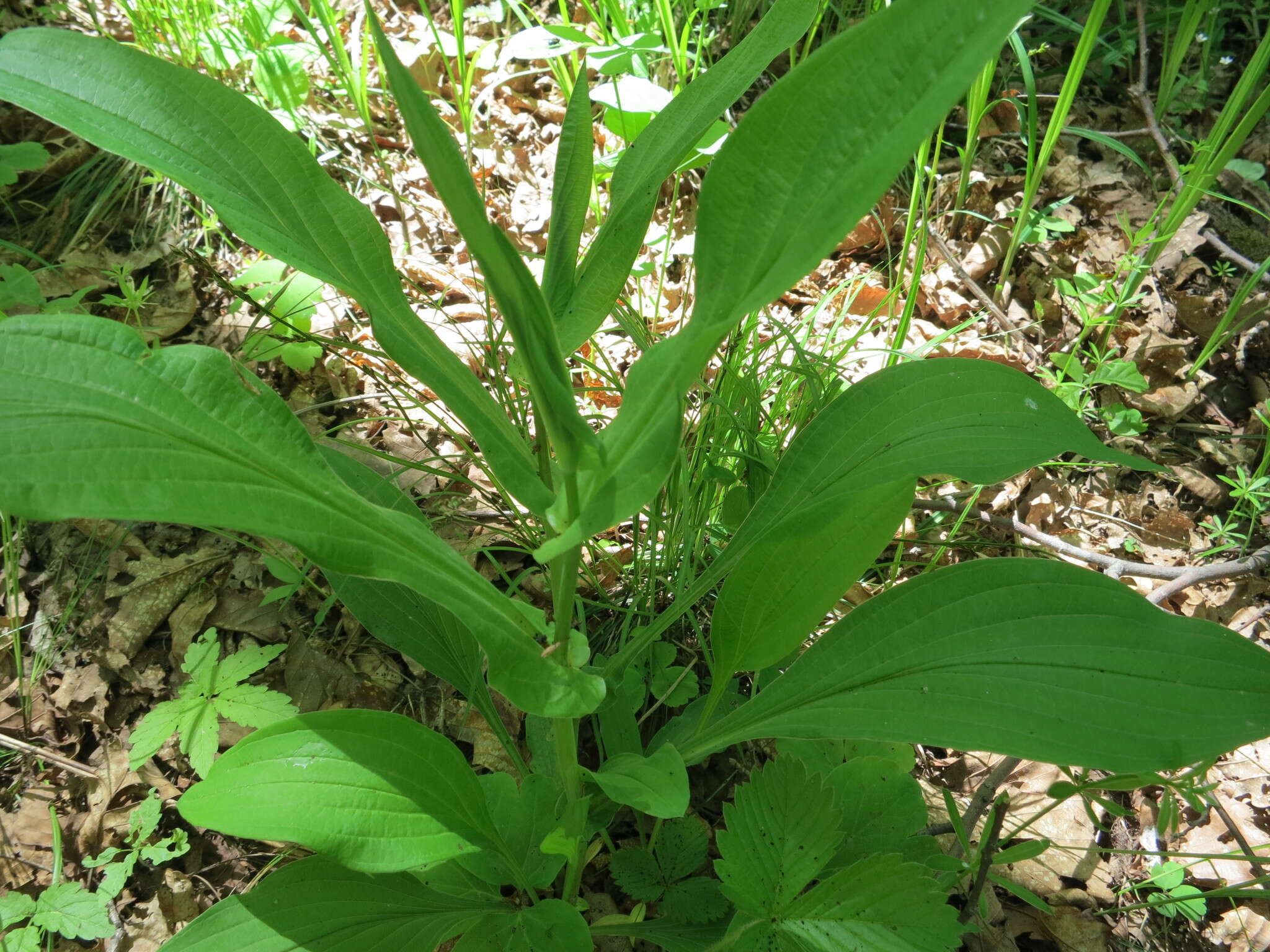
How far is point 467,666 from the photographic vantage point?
1.07m

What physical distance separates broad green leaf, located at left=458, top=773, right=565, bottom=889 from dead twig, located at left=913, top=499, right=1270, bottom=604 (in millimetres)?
988

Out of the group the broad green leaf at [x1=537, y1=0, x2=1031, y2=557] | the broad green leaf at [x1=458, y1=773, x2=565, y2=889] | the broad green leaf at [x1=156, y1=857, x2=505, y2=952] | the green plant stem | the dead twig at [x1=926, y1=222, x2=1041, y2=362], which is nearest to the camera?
the broad green leaf at [x1=537, y1=0, x2=1031, y2=557]

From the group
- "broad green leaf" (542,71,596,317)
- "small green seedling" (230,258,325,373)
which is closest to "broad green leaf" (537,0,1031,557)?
"broad green leaf" (542,71,596,317)

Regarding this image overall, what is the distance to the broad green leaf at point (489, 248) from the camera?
0.50m

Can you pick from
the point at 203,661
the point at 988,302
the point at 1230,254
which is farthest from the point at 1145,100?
the point at 203,661

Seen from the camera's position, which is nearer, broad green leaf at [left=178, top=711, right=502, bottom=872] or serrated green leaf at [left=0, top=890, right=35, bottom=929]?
broad green leaf at [left=178, top=711, right=502, bottom=872]

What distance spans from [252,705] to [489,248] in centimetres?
105

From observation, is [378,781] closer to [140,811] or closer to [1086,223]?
[140,811]

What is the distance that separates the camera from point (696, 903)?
102 cm

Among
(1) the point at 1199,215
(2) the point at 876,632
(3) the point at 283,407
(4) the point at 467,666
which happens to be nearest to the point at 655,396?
(3) the point at 283,407

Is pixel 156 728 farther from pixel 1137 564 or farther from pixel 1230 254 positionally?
pixel 1230 254

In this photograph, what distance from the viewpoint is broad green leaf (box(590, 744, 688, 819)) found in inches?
29.8

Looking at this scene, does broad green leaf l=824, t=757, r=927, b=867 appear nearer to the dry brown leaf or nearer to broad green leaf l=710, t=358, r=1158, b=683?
broad green leaf l=710, t=358, r=1158, b=683

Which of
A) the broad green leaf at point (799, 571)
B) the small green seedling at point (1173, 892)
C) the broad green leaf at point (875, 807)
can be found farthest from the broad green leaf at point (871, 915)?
the small green seedling at point (1173, 892)
